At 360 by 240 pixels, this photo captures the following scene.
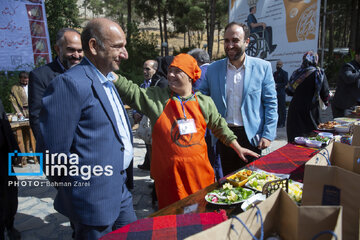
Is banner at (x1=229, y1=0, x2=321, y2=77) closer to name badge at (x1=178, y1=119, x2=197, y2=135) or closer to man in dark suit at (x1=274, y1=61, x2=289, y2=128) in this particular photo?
man in dark suit at (x1=274, y1=61, x2=289, y2=128)

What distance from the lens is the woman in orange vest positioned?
1820mm

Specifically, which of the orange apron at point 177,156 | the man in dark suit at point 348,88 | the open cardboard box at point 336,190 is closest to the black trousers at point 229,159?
the orange apron at point 177,156

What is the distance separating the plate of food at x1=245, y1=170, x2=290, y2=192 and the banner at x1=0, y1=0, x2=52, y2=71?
846cm

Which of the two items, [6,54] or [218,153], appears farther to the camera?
[6,54]

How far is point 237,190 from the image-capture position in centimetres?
145

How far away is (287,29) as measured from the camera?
7.50 metres

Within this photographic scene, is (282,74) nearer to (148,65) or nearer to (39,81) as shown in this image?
(148,65)

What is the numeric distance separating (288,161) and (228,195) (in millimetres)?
844

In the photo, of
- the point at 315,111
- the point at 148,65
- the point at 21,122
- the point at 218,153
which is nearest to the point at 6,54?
the point at 21,122

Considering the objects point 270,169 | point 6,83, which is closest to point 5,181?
point 270,169

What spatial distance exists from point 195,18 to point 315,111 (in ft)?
69.9

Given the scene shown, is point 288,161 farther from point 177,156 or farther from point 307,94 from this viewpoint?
point 307,94

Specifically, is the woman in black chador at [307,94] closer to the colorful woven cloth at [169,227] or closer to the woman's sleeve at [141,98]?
the woman's sleeve at [141,98]

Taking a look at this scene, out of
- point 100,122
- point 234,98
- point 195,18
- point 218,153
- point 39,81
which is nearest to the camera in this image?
point 100,122
